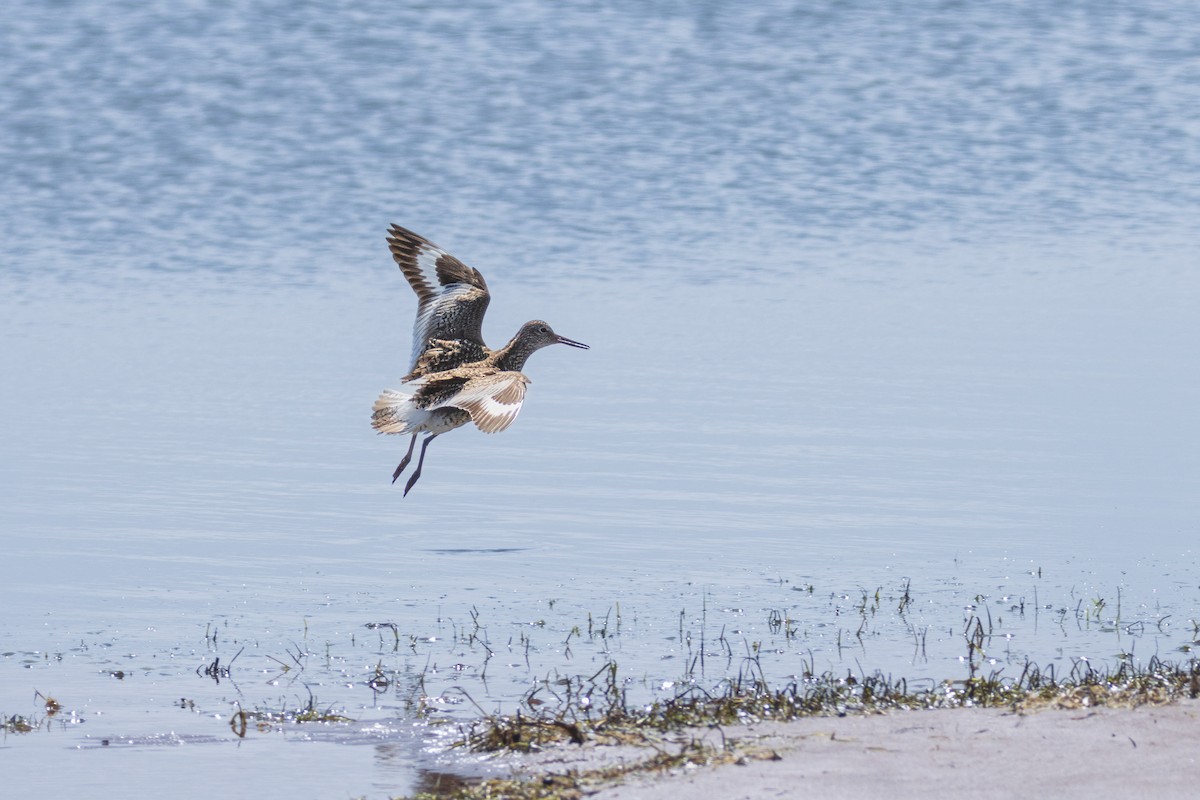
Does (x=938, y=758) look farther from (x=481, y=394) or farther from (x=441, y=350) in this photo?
(x=441, y=350)

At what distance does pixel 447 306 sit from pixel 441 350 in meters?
0.28

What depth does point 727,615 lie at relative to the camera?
8734mm

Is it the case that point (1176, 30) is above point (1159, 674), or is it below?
above

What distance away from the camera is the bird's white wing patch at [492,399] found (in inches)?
363

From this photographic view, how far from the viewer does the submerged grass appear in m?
6.59

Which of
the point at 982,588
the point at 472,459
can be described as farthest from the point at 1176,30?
the point at 982,588

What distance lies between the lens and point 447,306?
11.5 meters

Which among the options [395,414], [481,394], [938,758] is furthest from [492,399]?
[938,758]

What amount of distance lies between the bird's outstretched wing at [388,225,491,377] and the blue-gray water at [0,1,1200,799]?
0.64m

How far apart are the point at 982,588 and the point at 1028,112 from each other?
15.1m

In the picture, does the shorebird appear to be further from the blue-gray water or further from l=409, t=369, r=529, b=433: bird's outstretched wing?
the blue-gray water

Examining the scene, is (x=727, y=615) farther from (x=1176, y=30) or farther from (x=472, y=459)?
(x=1176, y=30)

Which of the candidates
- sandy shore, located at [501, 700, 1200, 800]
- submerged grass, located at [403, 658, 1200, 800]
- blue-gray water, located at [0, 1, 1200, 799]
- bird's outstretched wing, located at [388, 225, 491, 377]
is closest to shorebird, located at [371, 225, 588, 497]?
bird's outstretched wing, located at [388, 225, 491, 377]

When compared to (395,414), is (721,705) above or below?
below
